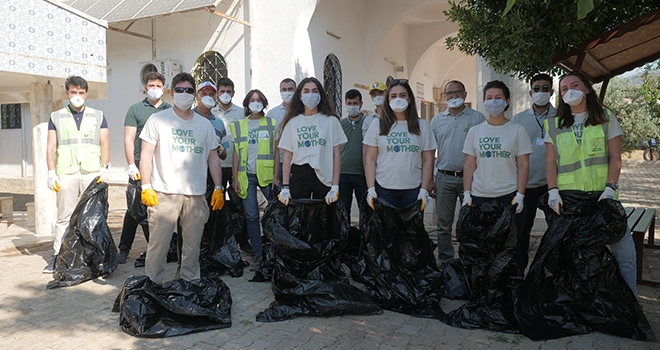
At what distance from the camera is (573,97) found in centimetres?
354

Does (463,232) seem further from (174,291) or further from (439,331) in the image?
(174,291)

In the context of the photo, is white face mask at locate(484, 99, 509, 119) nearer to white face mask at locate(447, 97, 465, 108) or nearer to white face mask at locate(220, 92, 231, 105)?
white face mask at locate(447, 97, 465, 108)

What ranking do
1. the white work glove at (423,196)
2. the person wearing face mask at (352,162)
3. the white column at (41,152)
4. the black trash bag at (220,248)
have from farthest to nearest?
the white column at (41,152), the person wearing face mask at (352,162), the black trash bag at (220,248), the white work glove at (423,196)

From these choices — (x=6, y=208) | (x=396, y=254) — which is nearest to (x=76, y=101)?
(x=396, y=254)

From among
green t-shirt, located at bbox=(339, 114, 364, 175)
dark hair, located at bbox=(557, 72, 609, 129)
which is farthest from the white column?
dark hair, located at bbox=(557, 72, 609, 129)

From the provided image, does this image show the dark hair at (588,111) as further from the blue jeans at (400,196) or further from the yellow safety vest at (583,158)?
the blue jeans at (400,196)

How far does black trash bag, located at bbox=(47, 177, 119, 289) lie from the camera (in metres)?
4.53

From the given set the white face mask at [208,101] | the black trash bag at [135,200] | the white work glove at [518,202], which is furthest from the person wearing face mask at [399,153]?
the black trash bag at [135,200]

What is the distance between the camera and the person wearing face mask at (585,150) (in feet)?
11.2

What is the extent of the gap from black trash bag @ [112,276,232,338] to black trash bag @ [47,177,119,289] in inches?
44.9

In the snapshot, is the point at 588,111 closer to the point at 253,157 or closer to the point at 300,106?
the point at 300,106

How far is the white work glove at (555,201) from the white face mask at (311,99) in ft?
6.63

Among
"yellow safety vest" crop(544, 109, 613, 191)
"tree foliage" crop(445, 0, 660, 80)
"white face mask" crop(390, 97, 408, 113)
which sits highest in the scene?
"tree foliage" crop(445, 0, 660, 80)

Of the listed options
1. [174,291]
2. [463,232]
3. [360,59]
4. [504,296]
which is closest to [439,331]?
[504,296]
